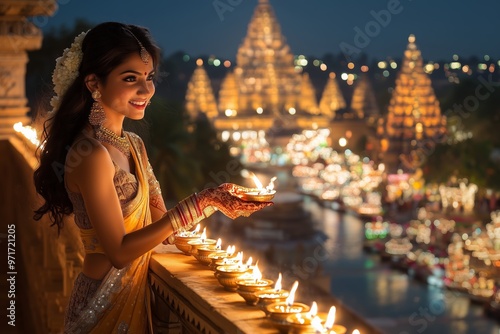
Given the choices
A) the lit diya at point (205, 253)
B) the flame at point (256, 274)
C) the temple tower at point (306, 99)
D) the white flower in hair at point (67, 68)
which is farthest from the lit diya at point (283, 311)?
the temple tower at point (306, 99)

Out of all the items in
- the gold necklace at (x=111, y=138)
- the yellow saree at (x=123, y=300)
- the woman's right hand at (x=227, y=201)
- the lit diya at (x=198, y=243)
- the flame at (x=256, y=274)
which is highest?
the gold necklace at (x=111, y=138)

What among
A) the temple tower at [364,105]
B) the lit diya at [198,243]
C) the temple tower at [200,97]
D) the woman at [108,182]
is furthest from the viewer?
the temple tower at [364,105]

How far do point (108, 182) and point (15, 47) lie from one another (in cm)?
416

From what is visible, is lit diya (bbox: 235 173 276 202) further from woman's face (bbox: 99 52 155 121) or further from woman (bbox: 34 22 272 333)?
woman's face (bbox: 99 52 155 121)

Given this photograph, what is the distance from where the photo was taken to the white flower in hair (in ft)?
9.43

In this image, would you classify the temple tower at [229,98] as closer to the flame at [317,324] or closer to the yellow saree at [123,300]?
the yellow saree at [123,300]

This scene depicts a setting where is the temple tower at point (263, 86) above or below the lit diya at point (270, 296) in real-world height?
above

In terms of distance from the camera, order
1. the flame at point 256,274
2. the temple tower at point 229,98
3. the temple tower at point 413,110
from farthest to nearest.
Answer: the temple tower at point 229,98 → the temple tower at point 413,110 → the flame at point 256,274

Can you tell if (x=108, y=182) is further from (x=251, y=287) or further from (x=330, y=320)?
(x=330, y=320)

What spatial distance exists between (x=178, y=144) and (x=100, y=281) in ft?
52.0

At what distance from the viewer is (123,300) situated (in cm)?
278

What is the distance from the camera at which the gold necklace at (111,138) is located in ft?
9.29

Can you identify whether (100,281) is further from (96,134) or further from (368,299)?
(368,299)

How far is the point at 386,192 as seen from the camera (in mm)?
38594
